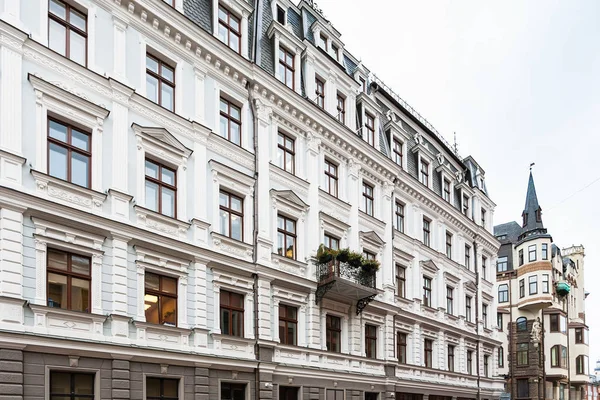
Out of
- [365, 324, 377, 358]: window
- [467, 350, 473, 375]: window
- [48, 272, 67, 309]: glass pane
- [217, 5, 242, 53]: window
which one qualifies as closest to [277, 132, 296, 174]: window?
[217, 5, 242, 53]: window

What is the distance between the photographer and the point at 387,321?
29156 millimetres

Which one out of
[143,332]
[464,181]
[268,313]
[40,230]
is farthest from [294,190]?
[464,181]

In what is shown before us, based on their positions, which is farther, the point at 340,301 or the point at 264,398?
the point at 340,301

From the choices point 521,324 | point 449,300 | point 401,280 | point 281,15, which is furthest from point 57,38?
point 521,324

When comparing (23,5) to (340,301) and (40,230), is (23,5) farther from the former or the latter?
(340,301)

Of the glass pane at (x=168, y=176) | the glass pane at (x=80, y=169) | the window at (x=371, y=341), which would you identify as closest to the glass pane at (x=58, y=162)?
the glass pane at (x=80, y=169)

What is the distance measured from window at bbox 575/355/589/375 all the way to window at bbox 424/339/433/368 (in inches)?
1405

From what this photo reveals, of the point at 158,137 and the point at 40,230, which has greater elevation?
the point at 158,137

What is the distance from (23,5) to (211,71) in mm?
6830

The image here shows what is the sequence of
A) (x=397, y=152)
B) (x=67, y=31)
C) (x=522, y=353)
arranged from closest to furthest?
(x=67, y=31) → (x=397, y=152) → (x=522, y=353)

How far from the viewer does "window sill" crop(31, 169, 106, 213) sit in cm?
1568

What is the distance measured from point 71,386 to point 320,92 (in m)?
16.1

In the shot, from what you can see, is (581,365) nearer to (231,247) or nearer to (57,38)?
(231,247)

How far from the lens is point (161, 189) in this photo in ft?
63.2
